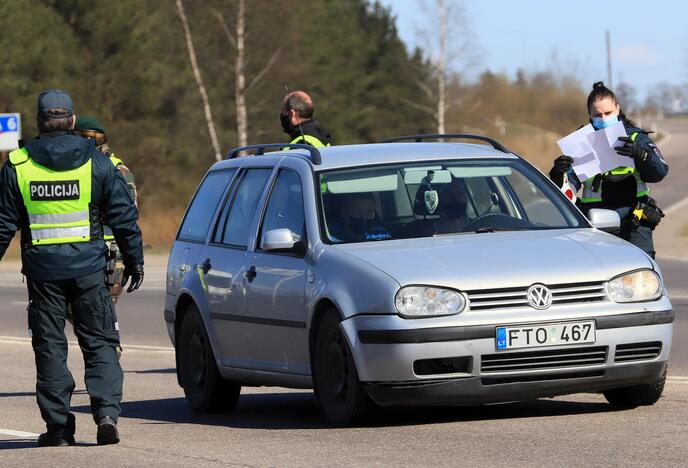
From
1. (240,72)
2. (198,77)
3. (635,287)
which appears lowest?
(198,77)

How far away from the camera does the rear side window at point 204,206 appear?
11.1 metres

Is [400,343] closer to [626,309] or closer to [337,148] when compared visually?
[626,309]

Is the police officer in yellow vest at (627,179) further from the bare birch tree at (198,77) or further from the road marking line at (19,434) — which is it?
the bare birch tree at (198,77)

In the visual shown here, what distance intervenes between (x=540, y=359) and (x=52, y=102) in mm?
2796

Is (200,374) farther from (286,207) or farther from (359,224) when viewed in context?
(359,224)

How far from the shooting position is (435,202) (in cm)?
962

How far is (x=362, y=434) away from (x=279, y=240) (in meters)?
1.33

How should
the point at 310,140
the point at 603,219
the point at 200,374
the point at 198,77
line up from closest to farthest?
the point at 603,219 → the point at 200,374 → the point at 310,140 → the point at 198,77

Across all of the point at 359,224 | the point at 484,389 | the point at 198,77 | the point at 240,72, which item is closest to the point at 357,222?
the point at 359,224

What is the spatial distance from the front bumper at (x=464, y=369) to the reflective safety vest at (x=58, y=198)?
1453mm

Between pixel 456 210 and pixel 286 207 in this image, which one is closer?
pixel 456 210

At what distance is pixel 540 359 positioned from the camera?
27.8ft

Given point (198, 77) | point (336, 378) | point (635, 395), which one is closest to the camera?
point (336, 378)

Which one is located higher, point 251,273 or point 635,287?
point 635,287
